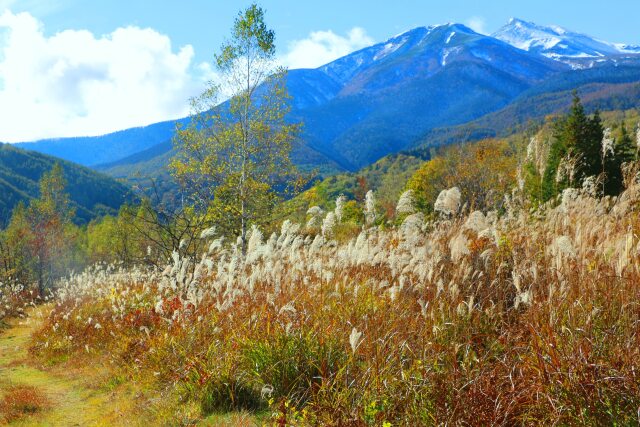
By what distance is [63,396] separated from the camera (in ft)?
23.0

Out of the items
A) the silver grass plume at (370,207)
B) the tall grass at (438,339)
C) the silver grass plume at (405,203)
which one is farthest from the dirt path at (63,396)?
the silver grass plume at (370,207)

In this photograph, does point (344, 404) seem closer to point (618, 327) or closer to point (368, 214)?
point (618, 327)

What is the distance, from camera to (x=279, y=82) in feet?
61.1

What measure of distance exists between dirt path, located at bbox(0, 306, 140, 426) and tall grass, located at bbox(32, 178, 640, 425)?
1.76ft

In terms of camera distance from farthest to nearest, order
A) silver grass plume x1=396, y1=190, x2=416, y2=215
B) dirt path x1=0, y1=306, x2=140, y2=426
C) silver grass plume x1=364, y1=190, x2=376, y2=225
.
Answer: silver grass plume x1=364, y1=190, x2=376, y2=225 < silver grass plume x1=396, y1=190, x2=416, y2=215 < dirt path x1=0, y1=306, x2=140, y2=426

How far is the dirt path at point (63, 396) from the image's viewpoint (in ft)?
18.7

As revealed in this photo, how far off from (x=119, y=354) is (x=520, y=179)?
751 cm

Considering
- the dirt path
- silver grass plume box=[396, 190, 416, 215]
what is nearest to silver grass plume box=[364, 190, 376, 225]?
silver grass plume box=[396, 190, 416, 215]

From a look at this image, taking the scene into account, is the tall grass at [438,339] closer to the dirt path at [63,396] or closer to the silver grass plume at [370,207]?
the dirt path at [63,396]

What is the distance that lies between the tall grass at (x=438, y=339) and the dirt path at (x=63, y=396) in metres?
0.54

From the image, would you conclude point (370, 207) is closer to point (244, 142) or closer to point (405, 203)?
point (405, 203)

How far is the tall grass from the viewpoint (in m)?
3.08

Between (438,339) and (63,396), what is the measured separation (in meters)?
Answer: 6.06

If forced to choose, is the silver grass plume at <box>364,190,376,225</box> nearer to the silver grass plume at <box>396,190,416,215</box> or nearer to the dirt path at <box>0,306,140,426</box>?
the silver grass plume at <box>396,190,416,215</box>
